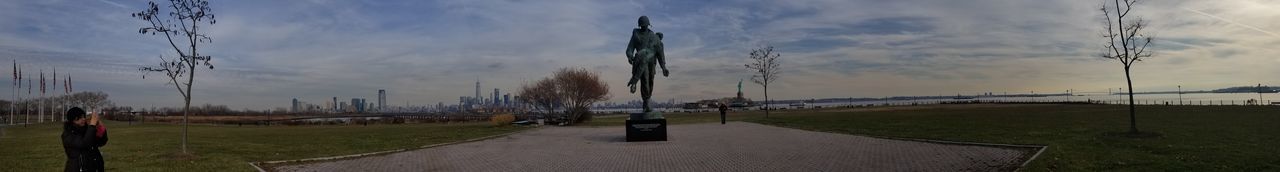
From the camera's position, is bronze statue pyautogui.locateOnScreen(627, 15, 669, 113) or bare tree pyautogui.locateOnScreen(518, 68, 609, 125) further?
bare tree pyautogui.locateOnScreen(518, 68, 609, 125)

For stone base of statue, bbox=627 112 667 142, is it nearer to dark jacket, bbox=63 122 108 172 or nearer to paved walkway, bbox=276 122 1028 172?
paved walkway, bbox=276 122 1028 172

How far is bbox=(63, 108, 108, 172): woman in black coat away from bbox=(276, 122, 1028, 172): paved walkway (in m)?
3.52

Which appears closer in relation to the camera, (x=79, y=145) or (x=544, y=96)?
(x=79, y=145)

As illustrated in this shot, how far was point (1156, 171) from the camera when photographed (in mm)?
8414

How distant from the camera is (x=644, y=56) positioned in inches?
632

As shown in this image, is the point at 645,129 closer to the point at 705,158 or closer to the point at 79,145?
the point at 705,158

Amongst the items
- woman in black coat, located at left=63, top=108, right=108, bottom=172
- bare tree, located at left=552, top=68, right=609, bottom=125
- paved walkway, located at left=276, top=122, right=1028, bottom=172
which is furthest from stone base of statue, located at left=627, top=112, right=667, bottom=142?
bare tree, located at left=552, top=68, right=609, bottom=125

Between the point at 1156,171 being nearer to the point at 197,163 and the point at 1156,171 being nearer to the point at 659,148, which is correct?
the point at 659,148

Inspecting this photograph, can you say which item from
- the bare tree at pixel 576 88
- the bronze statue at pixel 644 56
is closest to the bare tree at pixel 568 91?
the bare tree at pixel 576 88

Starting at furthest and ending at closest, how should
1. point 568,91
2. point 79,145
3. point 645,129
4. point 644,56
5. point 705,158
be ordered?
point 568,91
point 644,56
point 645,129
point 705,158
point 79,145

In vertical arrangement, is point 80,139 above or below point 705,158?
above

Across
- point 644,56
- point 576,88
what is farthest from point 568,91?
point 644,56

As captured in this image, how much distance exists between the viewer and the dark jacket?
640cm

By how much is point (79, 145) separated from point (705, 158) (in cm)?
718
